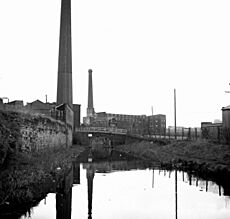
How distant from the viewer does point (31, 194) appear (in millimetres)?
7793

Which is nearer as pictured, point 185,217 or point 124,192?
point 185,217

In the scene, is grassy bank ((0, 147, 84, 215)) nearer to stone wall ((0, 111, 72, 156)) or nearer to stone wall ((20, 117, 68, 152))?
stone wall ((0, 111, 72, 156))

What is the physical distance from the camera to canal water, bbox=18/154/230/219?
698 centimetres

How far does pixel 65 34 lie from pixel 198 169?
3045cm

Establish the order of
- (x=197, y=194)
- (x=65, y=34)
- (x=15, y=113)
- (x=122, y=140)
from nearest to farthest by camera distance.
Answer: (x=197, y=194) → (x=15, y=113) → (x=65, y=34) → (x=122, y=140)

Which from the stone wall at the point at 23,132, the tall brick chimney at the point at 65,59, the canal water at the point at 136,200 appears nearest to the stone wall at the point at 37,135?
the stone wall at the point at 23,132

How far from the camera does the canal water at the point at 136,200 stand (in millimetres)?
6984

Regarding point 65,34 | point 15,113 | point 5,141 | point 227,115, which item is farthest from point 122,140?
point 5,141

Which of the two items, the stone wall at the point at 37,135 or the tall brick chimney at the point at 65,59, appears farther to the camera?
the tall brick chimney at the point at 65,59

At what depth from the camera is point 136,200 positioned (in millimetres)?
8508

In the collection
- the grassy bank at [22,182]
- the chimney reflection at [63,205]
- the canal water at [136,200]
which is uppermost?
the grassy bank at [22,182]

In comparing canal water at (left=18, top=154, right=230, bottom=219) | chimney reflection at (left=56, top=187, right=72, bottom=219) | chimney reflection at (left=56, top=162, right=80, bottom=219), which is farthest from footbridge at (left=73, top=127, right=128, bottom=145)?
chimney reflection at (left=56, top=187, right=72, bottom=219)

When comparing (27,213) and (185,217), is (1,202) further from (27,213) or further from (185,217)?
(185,217)

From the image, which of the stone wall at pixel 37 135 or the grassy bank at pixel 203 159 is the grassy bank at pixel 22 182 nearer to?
the stone wall at pixel 37 135
